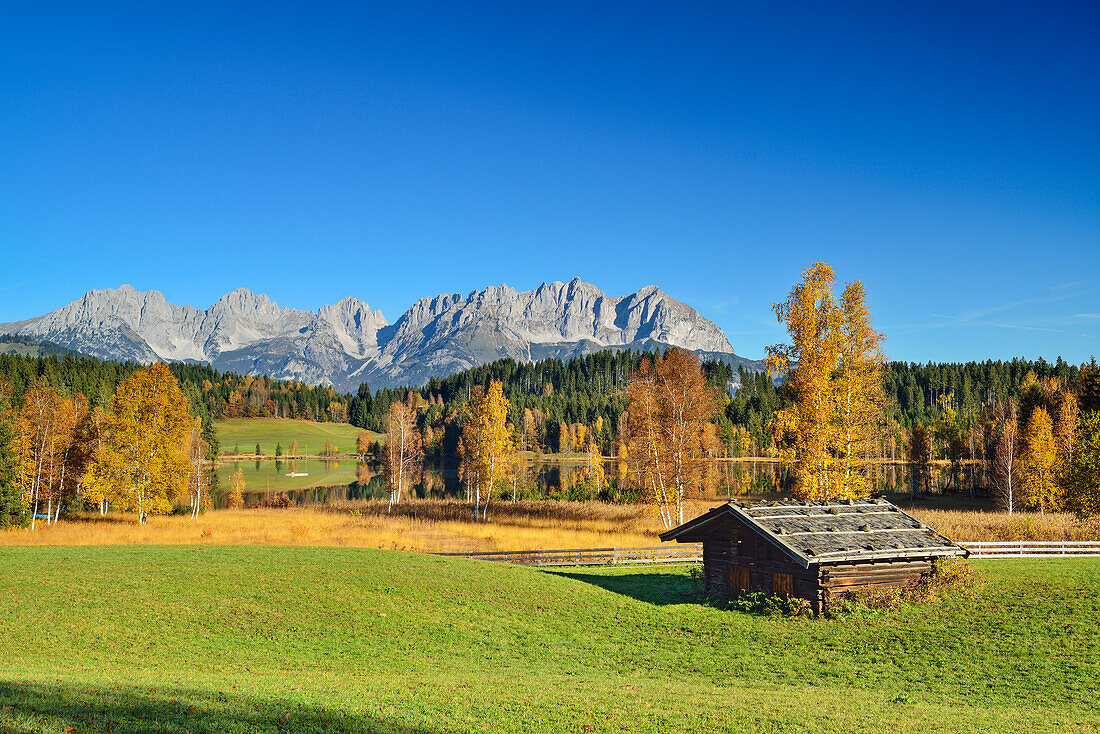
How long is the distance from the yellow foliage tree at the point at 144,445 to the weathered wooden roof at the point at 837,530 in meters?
43.7

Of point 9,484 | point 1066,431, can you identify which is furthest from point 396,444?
point 1066,431

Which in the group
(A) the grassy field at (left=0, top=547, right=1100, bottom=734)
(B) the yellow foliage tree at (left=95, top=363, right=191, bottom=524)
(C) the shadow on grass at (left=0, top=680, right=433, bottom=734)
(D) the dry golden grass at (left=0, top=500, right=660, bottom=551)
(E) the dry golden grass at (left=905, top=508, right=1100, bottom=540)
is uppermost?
Answer: (B) the yellow foliage tree at (left=95, top=363, right=191, bottom=524)

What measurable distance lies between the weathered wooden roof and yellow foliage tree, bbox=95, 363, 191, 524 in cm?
4368

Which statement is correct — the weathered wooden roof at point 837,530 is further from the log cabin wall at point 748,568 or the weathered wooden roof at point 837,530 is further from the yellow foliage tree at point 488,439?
the yellow foliage tree at point 488,439

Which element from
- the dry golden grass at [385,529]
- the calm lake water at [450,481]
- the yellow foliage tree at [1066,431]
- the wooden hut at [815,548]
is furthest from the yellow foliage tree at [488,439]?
the yellow foliage tree at [1066,431]

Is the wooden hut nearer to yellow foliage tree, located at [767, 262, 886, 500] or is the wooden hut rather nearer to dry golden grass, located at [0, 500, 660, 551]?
yellow foliage tree, located at [767, 262, 886, 500]

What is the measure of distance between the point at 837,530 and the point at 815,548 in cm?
276

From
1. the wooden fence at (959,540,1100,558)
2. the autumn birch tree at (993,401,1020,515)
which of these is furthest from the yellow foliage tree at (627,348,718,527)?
the autumn birch tree at (993,401,1020,515)

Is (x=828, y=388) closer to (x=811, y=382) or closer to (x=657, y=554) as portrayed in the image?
(x=811, y=382)

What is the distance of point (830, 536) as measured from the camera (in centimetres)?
2784

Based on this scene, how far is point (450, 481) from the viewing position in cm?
12006

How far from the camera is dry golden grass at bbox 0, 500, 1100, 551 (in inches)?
1743

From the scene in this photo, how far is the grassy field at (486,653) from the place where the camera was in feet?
45.1

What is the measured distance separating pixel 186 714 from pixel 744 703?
11748 mm
